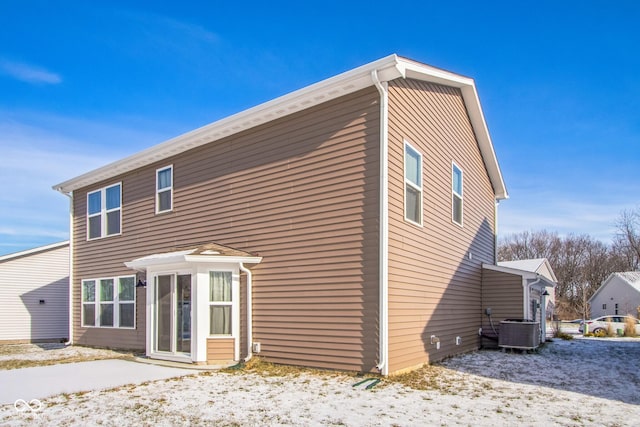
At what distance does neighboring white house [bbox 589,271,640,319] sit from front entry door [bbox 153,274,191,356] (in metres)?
35.1

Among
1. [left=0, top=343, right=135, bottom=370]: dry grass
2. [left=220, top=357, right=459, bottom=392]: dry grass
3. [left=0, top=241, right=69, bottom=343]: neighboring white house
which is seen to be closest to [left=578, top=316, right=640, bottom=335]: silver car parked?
[left=220, top=357, right=459, bottom=392]: dry grass

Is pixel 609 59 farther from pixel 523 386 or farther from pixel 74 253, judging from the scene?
pixel 74 253

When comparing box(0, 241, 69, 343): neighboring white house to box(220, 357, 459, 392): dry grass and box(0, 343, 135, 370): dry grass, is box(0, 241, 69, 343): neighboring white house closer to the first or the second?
box(0, 343, 135, 370): dry grass

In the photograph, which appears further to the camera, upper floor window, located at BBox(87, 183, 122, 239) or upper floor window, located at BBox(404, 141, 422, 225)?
upper floor window, located at BBox(87, 183, 122, 239)

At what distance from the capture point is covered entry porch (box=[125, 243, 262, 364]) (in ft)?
31.7

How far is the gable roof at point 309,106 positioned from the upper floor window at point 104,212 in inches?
16.1

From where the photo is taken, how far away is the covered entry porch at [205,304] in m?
9.66

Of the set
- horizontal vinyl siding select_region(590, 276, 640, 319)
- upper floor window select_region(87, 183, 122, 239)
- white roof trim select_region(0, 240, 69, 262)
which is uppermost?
upper floor window select_region(87, 183, 122, 239)

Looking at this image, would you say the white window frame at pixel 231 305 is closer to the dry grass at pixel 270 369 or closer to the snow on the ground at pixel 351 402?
the dry grass at pixel 270 369

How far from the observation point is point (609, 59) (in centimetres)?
1313

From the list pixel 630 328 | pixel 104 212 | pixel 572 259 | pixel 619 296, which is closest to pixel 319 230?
pixel 104 212

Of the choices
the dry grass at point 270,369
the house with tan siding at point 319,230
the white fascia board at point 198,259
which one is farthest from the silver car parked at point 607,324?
the white fascia board at point 198,259

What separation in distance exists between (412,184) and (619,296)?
3586 cm

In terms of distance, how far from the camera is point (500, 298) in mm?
13625
